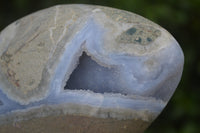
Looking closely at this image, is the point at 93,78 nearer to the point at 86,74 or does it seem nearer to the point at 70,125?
the point at 86,74

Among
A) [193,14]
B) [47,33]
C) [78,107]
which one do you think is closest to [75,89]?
[78,107]

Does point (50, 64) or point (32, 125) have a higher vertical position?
point (50, 64)

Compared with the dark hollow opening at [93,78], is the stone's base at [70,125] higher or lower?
lower

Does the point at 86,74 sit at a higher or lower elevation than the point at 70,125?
higher

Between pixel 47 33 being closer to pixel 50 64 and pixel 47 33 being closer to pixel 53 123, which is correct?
pixel 50 64

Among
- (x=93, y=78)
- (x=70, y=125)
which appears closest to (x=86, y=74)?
(x=93, y=78)
